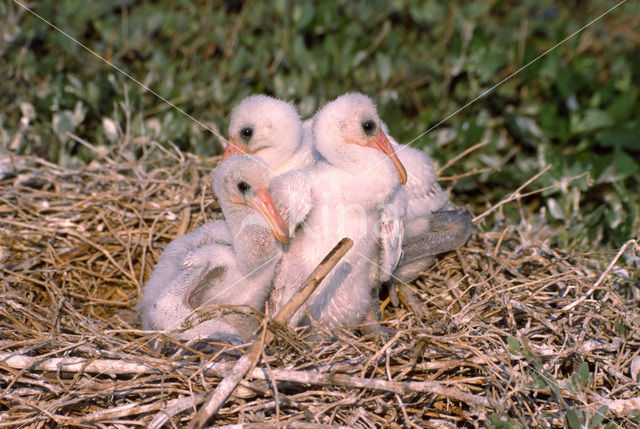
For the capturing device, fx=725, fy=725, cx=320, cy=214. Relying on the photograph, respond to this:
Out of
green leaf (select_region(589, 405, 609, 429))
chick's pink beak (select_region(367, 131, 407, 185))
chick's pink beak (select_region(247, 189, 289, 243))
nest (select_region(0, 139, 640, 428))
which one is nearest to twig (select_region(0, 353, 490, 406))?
nest (select_region(0, 139, 640, 428))

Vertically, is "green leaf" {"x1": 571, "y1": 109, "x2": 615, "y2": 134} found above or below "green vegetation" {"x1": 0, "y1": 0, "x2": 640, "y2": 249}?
below

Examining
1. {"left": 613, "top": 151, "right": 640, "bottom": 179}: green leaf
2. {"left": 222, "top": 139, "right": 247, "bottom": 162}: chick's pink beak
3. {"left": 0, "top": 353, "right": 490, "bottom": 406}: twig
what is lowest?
{"left": 613, "top": 151, "right": 640, "bottom": 179}: green leaf

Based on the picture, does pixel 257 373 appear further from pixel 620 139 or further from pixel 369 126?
pixel 620 139

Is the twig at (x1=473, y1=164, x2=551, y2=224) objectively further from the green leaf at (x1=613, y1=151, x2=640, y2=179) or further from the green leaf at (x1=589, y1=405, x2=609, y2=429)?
the green leaf at (x1=589, y1=405, x2=609, y2=429)

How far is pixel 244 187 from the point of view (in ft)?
9.91

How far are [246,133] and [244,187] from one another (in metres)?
0.56

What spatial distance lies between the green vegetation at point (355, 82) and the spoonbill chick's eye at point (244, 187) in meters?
1.54

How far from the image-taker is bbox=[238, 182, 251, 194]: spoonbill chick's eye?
3.00m

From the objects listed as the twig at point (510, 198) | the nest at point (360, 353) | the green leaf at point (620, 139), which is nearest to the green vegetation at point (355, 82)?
the green leaf at point (620, 139)

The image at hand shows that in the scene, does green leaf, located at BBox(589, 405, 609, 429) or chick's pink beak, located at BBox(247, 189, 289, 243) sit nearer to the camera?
green leaf, located at BBox(589, 405, 609, 429)

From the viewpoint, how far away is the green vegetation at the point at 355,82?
4.61 meters

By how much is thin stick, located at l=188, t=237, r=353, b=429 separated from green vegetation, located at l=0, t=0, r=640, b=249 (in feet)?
5.66

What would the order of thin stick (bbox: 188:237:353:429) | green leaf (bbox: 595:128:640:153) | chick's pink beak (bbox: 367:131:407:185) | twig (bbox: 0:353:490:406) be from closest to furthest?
1. thin stick (bbox: 188:237:353:429)
2. twig (bbox: 0:353:490:406)
3. chick's pink beak (bbox: 367:131:407:185)
4. green leaf (bbox: 595:128:640:153)

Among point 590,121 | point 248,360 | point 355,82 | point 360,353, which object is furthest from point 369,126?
point 590,121
